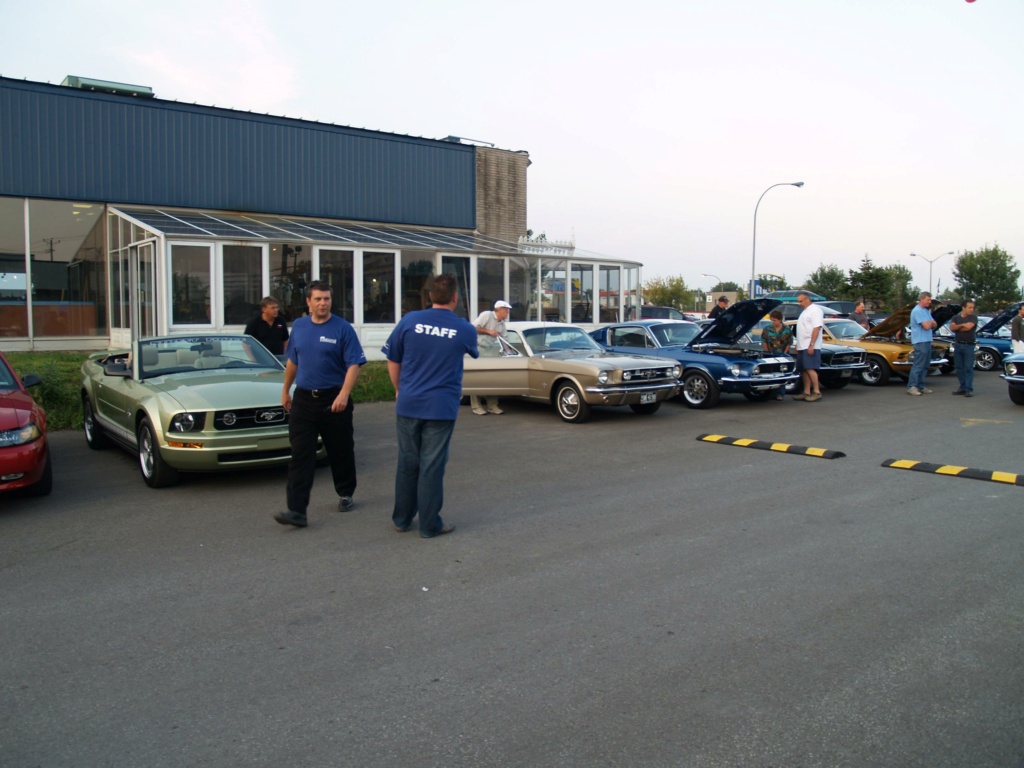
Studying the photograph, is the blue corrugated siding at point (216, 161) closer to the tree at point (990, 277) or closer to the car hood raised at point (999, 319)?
the car hood raised at point (999, 319)

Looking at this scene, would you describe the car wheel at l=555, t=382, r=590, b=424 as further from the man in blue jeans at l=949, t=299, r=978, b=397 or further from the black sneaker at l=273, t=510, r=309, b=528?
the man in blue jeans at l=949, t=299, r=978, b=397

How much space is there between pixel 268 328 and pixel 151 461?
3249 mm

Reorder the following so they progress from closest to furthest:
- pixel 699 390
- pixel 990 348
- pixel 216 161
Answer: pixel 699 390 < pixel 990 348 < pixel 216 161

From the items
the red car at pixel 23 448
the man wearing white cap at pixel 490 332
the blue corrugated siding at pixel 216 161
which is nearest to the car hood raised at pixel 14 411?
the red car at pixel 23 448

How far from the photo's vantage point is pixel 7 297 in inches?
773

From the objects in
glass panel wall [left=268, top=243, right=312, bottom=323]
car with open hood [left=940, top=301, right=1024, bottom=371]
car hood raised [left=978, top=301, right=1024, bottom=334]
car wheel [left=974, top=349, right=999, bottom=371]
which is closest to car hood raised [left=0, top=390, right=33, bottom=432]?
glass panel wall [left=268, top=243, right=312, bottom=323]

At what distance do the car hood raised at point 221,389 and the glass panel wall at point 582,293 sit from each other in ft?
56.0

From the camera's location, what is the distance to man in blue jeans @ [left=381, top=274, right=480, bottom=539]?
604 centimetres

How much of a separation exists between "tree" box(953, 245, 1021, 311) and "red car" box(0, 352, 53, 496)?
81844 millimetres

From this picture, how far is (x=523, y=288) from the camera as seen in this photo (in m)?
24.4

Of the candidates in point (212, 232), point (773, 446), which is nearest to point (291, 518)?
point (773, 446)

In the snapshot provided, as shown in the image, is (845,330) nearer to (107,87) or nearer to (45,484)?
(45,484)

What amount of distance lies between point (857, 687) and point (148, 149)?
22.2 m

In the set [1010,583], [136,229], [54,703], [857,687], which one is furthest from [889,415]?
[136,229]
